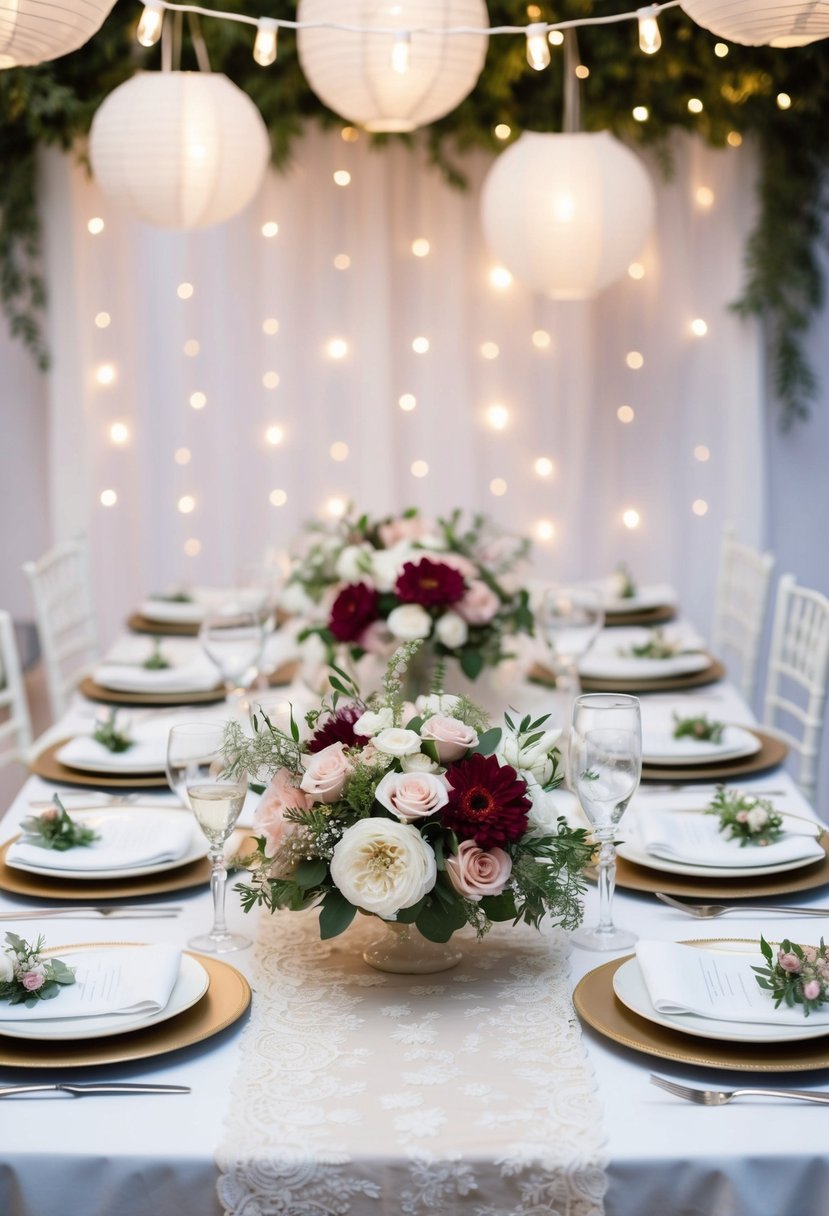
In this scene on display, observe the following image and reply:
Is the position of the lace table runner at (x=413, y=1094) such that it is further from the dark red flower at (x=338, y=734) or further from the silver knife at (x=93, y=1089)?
the dark red flower at (x=338, y=734)

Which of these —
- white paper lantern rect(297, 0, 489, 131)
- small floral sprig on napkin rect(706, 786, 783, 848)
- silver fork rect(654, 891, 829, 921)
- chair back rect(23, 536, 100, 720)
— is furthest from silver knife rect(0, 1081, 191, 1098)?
chair back rect(23, 536, 100, 720)

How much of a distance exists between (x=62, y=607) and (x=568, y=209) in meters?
1.45

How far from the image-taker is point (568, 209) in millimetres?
2910

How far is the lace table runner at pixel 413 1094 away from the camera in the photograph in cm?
104

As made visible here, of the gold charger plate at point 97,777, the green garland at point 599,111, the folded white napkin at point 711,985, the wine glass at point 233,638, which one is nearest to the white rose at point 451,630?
the wine glass at point 233,638

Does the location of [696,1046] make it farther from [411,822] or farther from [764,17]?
[764,17]

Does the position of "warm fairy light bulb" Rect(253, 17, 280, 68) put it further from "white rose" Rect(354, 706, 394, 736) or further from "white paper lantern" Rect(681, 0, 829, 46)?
"white rose" Rect(354, 706, 394, 736)

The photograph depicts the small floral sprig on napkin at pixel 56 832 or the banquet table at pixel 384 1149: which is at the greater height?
the small floral sprig on napkin at pixel 56 832

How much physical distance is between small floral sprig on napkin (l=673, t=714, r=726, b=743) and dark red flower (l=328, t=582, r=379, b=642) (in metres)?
0.50

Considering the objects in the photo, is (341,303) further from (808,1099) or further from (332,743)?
(808,1099)

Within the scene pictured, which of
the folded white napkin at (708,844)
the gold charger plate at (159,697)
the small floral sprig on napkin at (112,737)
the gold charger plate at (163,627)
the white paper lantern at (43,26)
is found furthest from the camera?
the gold charger plate at (163,627)

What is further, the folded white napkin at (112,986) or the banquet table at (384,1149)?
the folded white napkin at (112,986)

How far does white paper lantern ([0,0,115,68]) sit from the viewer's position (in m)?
1.71

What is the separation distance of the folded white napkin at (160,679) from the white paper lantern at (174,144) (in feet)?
3.14
